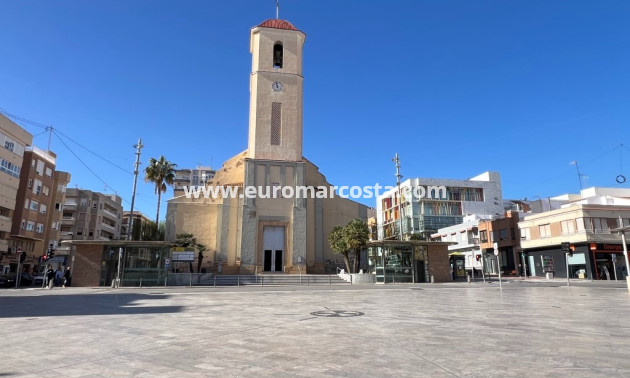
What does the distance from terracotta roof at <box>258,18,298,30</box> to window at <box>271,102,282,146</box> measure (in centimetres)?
892

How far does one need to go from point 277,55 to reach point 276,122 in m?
8.14

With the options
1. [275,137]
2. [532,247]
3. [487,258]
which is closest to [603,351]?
[275,137]

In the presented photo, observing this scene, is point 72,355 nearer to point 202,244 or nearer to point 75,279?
point 75,279

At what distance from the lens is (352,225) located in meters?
35.7

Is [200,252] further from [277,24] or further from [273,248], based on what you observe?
[277,24]

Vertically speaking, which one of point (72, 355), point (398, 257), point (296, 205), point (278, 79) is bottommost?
point (72, 355)

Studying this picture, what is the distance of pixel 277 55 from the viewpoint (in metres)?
44.9

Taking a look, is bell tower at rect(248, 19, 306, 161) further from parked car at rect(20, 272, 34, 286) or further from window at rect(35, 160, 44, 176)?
window at rect(35, 160, 44, 176)

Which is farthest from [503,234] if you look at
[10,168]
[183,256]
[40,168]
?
[40,168]

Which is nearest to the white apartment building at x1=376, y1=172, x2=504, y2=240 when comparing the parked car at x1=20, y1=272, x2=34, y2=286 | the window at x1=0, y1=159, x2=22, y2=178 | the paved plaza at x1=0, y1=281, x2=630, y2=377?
the parked car at x1=20, y1=272, x2=34, y2=286

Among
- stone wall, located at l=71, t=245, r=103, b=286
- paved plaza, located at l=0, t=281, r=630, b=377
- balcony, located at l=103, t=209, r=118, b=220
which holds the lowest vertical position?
paved plaza, located at l=0, t=281, r=630, b=377

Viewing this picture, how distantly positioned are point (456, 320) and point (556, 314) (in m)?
3.48

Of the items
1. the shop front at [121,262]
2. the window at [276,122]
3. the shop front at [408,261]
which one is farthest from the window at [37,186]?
the shop front at [408,261]

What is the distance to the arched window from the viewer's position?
44.6 m
